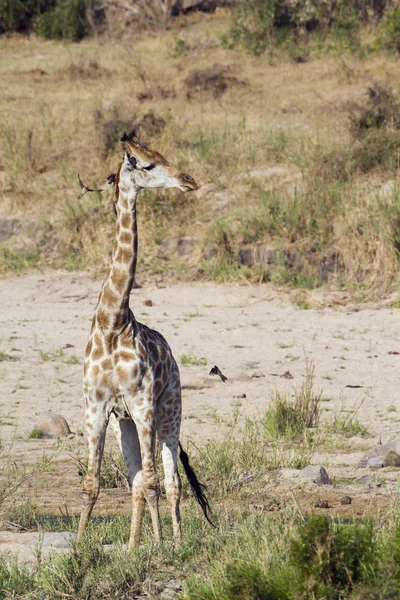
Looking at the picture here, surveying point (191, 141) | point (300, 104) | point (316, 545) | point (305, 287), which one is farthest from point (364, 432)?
point (300, 104)

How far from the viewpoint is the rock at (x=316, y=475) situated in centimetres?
660

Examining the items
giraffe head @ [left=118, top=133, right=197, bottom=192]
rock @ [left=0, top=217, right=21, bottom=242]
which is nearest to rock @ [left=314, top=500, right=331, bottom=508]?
giraffe head @ [left=118, top=133, right=197, bottom=192]

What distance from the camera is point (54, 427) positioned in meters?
7.91

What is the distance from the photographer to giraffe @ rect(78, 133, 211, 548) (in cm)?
507

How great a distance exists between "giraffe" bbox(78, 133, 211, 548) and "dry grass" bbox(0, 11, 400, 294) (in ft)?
23.1

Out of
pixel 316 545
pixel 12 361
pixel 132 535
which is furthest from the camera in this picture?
pixel 12 361

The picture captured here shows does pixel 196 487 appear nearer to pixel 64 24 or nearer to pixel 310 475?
pixel 310 475

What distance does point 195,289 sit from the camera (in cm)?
1232

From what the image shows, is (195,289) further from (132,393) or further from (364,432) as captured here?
(132,393)

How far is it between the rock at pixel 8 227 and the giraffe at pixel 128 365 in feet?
29.1

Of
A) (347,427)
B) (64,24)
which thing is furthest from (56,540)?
(64,24)

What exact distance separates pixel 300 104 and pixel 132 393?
12.8 m

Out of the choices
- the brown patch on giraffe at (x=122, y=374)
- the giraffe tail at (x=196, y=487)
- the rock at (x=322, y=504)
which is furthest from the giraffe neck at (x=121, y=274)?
the rock at (x=322, y=504)

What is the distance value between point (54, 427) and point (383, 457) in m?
2.58
